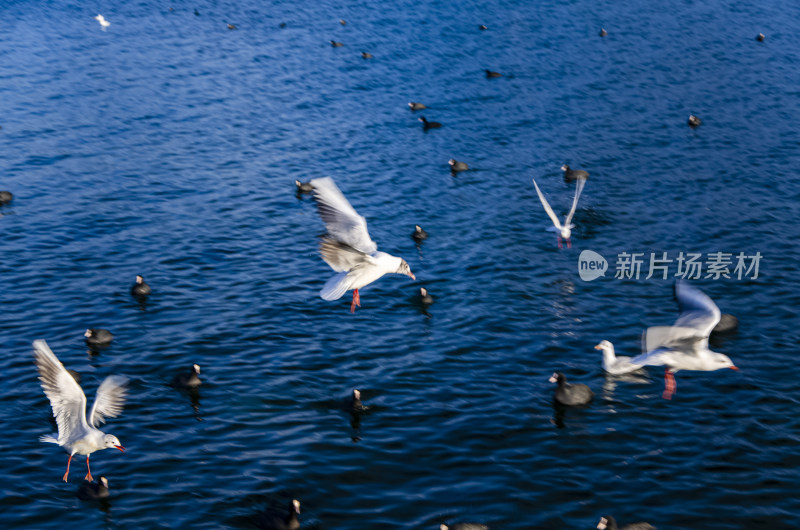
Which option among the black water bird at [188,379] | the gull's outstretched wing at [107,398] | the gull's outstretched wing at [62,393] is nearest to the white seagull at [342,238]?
the gull's outstretched wing at [107,398]

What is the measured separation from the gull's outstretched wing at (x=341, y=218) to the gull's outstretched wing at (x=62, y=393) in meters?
6.07

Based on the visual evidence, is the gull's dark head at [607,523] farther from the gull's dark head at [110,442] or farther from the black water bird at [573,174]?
the black water bird at [573,174]

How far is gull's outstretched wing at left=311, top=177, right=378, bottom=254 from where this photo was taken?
670 inches

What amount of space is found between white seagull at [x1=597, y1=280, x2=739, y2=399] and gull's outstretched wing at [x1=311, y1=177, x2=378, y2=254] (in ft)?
21.6

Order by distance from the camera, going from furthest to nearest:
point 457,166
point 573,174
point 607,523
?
point 457,166, point 573,174, point 607,523

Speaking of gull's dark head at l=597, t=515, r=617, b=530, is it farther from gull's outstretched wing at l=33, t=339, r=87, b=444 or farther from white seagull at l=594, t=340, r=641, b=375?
gull's outstretched wing at l=33, t=339, r=87, b=444

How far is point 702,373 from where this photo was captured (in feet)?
69.5

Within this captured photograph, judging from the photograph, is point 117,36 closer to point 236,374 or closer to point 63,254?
point 63,254

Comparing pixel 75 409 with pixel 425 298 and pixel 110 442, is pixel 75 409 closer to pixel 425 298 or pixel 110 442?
pixel 110 442

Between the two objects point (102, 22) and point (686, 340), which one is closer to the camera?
point (686, 340)

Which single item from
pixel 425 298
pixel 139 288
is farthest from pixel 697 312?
pixel 139 288

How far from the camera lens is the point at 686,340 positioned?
18453 mm

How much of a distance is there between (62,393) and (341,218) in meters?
6.84

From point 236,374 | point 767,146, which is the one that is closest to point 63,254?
point 236,374
